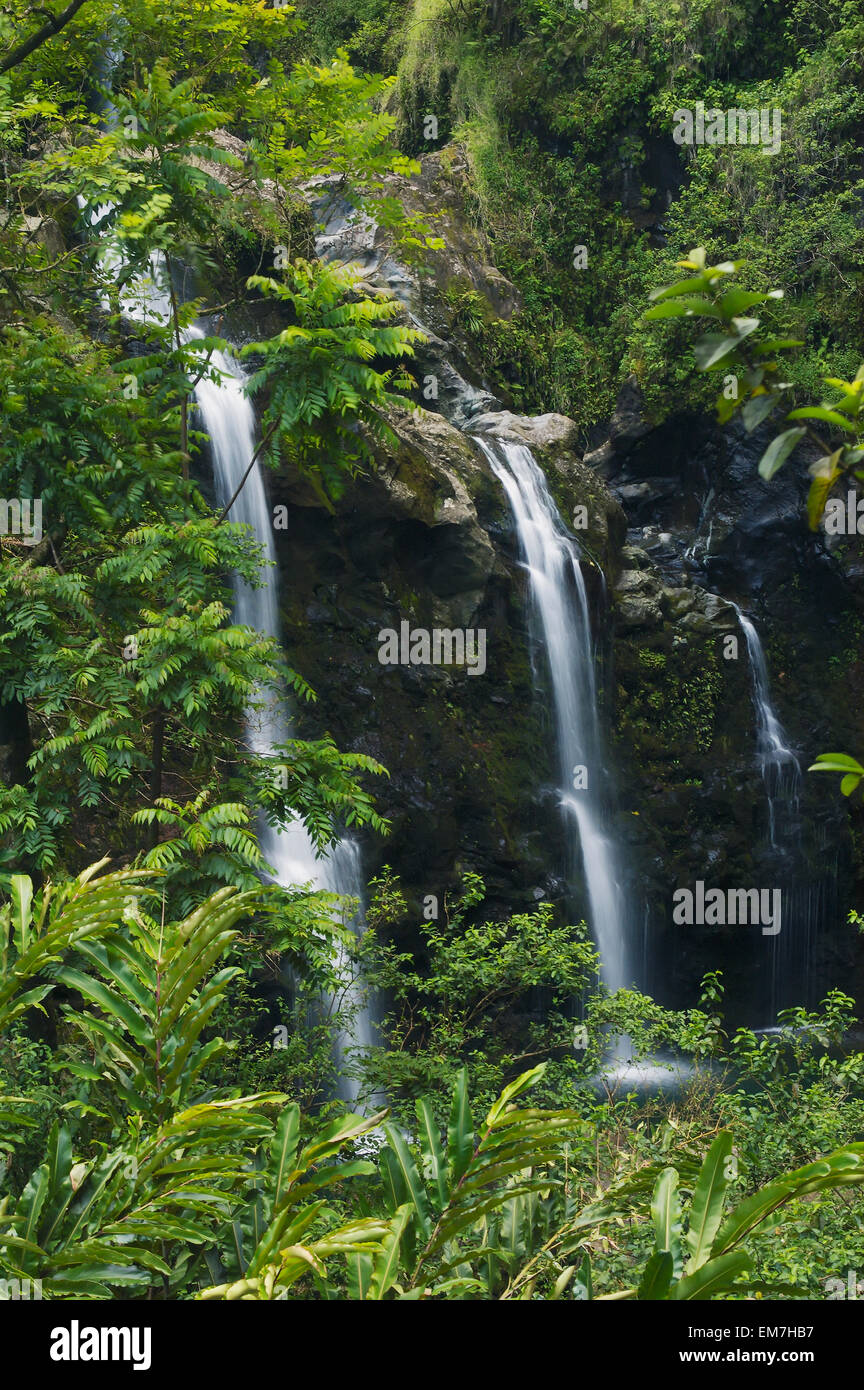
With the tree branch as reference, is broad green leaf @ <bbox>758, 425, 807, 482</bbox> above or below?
below

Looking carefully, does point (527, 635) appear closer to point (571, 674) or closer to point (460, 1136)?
point (571, 674)

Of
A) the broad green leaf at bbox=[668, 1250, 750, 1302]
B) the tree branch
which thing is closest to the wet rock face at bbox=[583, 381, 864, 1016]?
the tree branch

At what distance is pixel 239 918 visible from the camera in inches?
138

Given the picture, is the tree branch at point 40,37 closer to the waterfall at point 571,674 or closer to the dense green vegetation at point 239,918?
the dense green vegetation at point 239,918

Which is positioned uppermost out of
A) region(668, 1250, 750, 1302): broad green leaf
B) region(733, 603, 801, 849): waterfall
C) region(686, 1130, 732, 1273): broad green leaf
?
region(733, 603, 801, 849): waterfall

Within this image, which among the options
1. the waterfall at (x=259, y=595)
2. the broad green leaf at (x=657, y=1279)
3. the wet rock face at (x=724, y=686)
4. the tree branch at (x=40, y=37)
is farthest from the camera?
the wet rock face at (x=724, y=686)

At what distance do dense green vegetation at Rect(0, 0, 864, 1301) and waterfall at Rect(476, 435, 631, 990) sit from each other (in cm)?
159

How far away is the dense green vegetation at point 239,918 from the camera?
7.18 feet

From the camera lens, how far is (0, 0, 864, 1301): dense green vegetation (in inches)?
86.2

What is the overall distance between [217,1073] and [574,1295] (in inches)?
94.6

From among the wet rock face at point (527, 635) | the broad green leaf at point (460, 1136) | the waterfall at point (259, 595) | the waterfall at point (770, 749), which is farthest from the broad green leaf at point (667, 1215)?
the waterfall at point (770, 749)

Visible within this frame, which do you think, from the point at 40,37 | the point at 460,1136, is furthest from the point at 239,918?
the point at 40,37

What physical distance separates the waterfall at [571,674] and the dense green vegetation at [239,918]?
1586mm

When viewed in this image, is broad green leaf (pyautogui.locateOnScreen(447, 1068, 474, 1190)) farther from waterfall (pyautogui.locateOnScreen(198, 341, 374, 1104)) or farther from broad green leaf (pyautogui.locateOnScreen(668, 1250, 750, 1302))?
waterfall (pyautogui.locateOnScreen(198, 341, 374, 1104))
